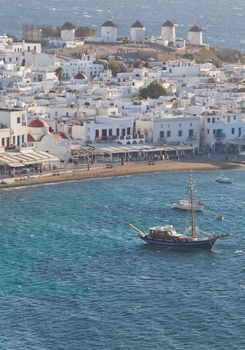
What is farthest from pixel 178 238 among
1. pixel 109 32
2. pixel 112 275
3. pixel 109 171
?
pixel 109 32

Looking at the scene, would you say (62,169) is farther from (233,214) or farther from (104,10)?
(104,10)

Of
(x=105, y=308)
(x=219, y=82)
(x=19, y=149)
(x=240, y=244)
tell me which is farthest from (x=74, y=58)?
(x=105, y=308)

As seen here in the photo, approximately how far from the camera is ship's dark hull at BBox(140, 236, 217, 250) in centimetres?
4341

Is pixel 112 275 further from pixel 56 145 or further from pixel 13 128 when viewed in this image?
pixel 13 128

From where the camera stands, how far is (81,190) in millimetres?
52938

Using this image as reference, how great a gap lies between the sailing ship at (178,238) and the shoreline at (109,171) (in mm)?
10095

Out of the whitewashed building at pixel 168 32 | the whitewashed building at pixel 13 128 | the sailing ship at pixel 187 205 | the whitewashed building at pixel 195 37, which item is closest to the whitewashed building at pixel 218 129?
the whitewashed building at pixel 13 128

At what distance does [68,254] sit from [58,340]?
8.39m

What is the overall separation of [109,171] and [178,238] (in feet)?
43.4

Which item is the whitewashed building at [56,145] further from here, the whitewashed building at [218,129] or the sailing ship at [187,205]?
the sailing ship at [187,205]

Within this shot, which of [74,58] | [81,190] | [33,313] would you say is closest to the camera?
[33,313]

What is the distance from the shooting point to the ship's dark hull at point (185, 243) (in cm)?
4341

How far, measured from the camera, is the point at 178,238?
4369 centimetres

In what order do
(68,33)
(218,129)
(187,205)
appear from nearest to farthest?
(187,205), (218,129), (68,33)
